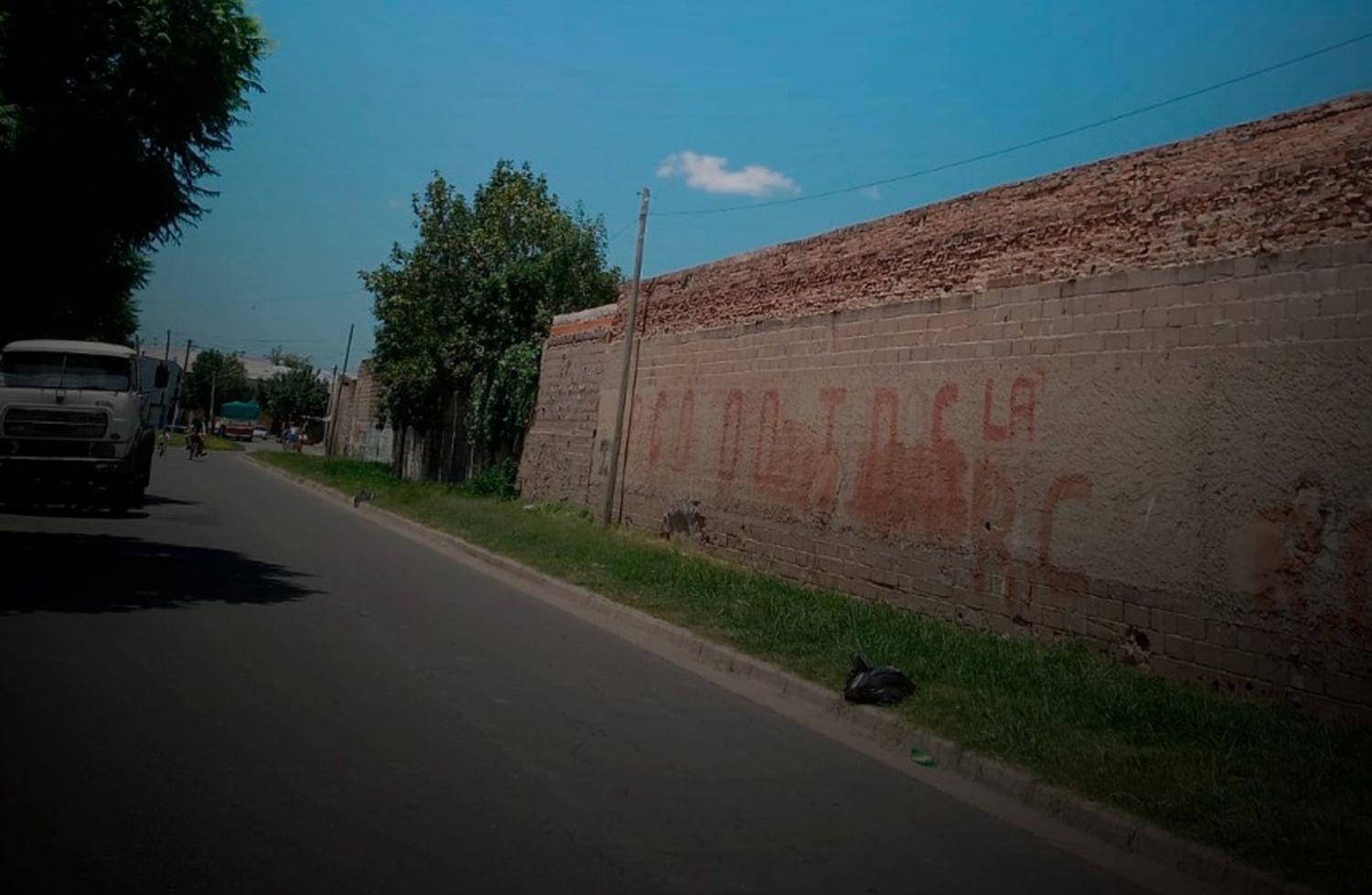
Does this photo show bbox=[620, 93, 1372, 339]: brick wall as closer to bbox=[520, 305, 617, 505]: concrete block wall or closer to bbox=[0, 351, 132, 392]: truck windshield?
bbox=[520, 305, 617, 505]: concrete block wall

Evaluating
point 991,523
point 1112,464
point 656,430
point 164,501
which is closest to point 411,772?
point 1112,464

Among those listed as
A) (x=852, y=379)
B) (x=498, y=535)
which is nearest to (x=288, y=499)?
(x=498, y=535)

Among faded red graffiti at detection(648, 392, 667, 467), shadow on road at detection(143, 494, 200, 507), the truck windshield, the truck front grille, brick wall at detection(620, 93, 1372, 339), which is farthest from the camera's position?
shadow on road at detection(143, 494, 200, 507)

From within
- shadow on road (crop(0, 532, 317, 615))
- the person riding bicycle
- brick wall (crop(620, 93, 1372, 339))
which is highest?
brick wall (crop(620, 93, 1372, 339))

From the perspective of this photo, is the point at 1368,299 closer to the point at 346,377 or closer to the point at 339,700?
the point at 339,700

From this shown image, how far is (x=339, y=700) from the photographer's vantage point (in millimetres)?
6668

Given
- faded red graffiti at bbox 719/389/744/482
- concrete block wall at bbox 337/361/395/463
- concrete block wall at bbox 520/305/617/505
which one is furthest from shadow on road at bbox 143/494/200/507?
concrete block wall at bbox 337/361/395/463

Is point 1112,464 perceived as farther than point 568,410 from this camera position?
No

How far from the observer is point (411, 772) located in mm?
5355

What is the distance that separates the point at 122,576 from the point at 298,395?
82.7 meters

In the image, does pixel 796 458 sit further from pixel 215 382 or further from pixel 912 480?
pixel 215 382

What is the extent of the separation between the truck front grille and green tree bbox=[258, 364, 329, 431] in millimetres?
72022

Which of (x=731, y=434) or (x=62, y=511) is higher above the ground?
(x=731, y=434)

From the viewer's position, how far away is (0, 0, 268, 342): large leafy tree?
10.6 meters
